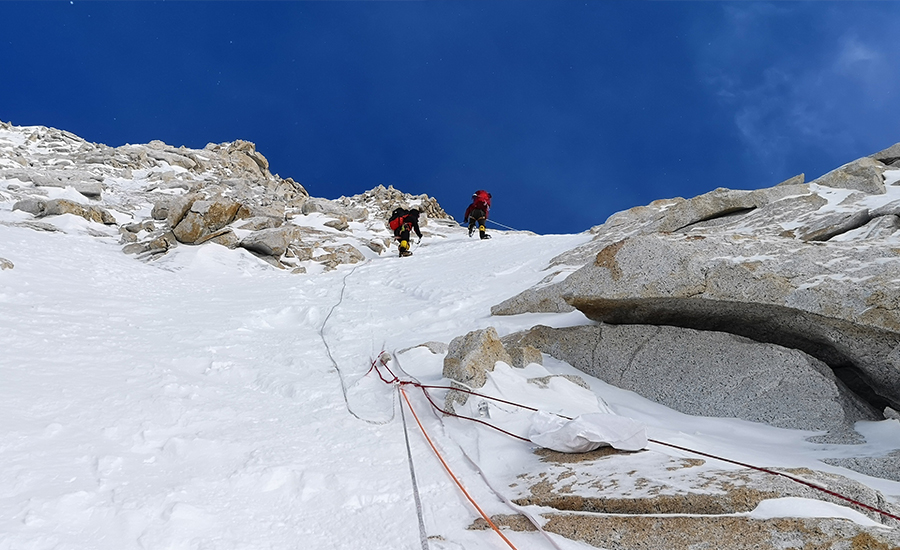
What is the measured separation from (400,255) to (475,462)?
597 inches

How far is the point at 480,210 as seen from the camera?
2292cm

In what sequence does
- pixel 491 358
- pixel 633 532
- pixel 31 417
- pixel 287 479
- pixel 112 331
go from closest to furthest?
pixel 633 532, pixel 287 479, pixel 31 417, pixel 491 358, pixel 112 331

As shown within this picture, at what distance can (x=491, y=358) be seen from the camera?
561 cm

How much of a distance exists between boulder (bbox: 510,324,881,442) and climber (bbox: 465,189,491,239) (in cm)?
1598

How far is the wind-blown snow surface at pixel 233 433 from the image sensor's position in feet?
9.88

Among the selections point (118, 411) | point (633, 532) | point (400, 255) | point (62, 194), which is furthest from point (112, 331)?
point (62, 194)

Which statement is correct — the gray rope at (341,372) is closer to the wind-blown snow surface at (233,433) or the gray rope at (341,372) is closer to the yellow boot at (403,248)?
the wind-blown snow surface at (233,433)

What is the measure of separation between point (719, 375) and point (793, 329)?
1.07 metres

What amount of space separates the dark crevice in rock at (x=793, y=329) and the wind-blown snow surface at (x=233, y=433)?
2.96 feet

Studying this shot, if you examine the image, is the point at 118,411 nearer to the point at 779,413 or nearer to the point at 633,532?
the point at 633,532

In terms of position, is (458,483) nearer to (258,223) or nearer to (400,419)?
(400,419)

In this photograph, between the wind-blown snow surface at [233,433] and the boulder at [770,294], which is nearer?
the wind-blown snow surface at [233,433]

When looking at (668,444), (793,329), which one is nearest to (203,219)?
(668,444)

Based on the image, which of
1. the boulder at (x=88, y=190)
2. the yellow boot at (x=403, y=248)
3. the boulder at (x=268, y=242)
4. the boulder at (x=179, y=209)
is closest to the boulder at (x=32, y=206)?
the boulder at (x=179, y=209)
